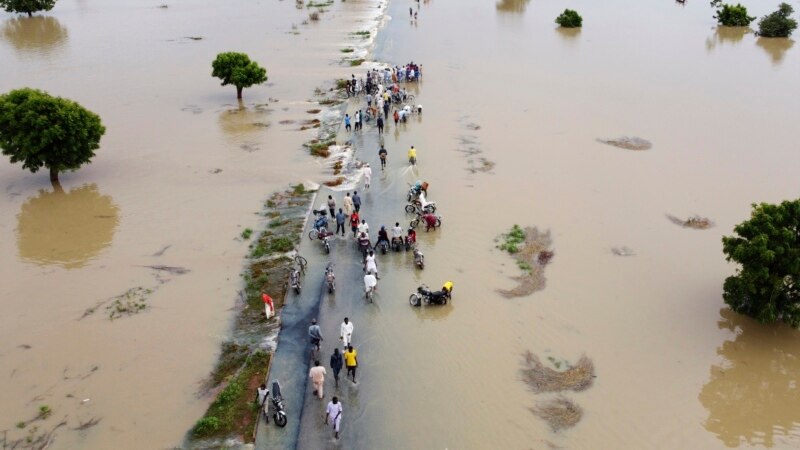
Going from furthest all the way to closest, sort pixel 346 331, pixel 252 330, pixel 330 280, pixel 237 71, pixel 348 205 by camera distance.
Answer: pixel 237 71 < pixel 348 205 < pixel 330 280 < pixel 252 330 < pixel 346 331

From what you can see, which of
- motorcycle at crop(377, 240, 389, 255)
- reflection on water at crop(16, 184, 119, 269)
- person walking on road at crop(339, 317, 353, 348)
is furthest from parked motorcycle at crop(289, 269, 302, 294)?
reflection on water at crop(16, 184, 119, 269)

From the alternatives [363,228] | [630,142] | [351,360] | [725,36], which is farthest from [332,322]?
→ [725,36]

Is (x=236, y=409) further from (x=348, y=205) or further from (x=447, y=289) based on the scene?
(x=348, y=205)

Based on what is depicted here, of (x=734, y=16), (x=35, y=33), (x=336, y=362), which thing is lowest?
(x=336, y=362)

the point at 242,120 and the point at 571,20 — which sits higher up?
the point at 571,20

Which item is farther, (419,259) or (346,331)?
(419,259)

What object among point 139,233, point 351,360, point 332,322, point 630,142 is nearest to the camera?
point 351,360

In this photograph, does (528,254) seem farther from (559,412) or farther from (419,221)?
(559,412)
